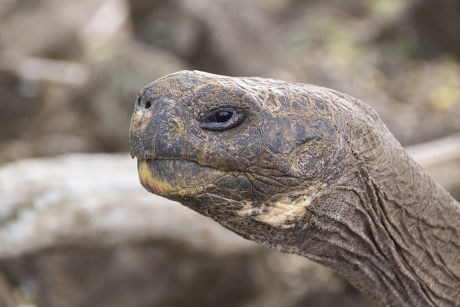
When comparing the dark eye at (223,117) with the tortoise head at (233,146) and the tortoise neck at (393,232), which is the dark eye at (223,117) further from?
the tortoise neck at (393,232)

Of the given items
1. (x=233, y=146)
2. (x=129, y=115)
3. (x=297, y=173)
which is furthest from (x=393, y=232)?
(x=129, y=115)

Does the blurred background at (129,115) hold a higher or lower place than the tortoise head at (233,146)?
higher

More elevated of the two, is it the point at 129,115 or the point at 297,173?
the point at 129,115

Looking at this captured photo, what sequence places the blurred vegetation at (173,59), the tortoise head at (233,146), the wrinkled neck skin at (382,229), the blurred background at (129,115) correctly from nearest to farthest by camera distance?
1. the tortoise head at (233,146)
2. the wrinkled neck skin at (382,229)
3. the blurred background at (129,115)
4. the blurred vegetation at (173,59)

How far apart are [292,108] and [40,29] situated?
26.7 feet

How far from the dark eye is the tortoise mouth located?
0.34 ft

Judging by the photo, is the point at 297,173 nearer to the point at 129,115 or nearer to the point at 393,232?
the point at 393,232

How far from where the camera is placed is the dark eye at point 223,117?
1380mm

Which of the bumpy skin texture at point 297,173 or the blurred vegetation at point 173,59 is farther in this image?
the blurred vegetation at point 173,59

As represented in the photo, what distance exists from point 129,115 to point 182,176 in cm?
496

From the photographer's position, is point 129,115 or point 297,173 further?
point 129,115

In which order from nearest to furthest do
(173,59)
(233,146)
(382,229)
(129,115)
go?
(233,146) → (382,229) → (129,115) → (173,59)

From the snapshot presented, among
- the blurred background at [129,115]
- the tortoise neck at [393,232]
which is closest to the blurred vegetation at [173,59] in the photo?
the blurred background at [129,115]

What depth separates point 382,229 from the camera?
1.59 metres
